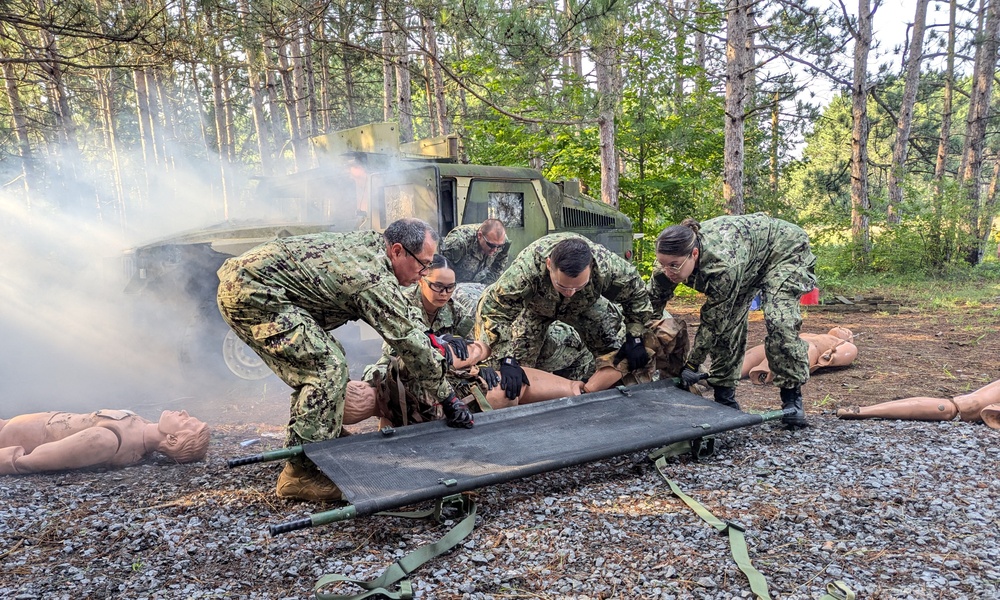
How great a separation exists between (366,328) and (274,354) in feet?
9.83

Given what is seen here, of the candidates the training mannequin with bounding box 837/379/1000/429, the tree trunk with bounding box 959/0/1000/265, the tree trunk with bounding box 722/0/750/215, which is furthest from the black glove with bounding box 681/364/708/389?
the tree trunk with bounding box 959/0/1000/265

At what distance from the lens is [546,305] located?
14.2 ft

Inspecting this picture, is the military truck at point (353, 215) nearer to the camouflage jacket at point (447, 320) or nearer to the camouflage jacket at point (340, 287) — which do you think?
the camouflage jacket at point (447, 320)

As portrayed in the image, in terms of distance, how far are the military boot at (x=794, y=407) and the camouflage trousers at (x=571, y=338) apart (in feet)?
3.88

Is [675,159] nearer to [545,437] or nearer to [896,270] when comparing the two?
[896,270]

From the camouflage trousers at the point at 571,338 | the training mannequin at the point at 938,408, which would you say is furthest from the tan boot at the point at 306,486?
the training mannequin at the point at 938,408

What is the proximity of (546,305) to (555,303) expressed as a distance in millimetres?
63

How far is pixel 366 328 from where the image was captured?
20.1 feet

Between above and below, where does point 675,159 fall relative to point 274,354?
above

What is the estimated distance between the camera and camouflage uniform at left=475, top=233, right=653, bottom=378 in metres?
4.07

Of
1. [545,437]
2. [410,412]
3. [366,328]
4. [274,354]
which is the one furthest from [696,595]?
[366,328]

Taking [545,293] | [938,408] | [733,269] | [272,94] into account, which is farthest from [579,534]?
[272,94]

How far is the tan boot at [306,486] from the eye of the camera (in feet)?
9.70

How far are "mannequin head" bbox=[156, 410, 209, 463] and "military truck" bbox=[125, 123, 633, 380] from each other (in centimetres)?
218
